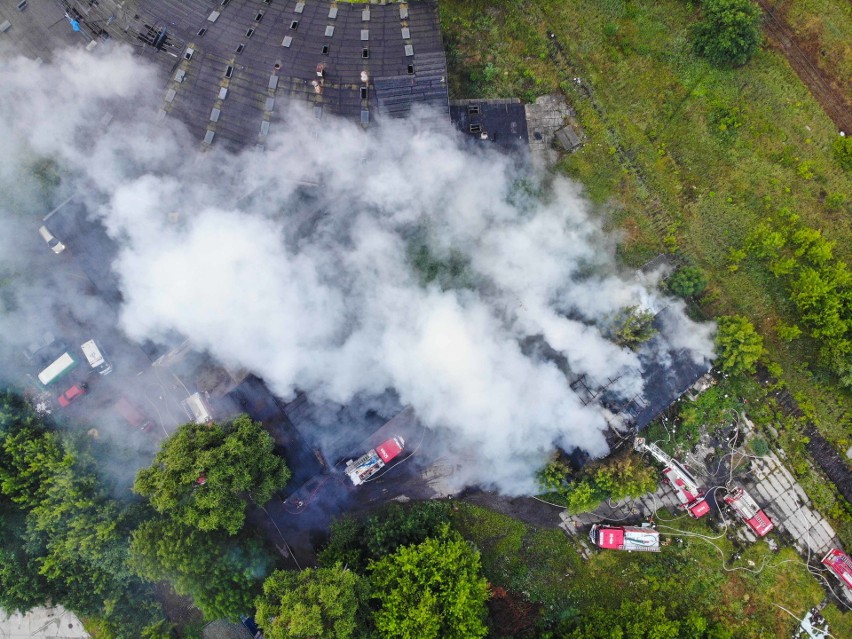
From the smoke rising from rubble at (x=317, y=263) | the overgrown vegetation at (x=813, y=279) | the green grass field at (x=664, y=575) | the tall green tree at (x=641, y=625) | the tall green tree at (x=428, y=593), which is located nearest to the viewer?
the tall green tree at (x=428, y=593)

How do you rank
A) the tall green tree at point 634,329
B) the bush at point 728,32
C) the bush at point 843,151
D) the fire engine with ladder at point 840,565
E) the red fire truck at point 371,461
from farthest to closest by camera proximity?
the bush at point 843,151, the fire engine with ladder at point 840,565, the bush at point 728,32, the red fire truck at point 371,461, the tall green tree at point 634,329

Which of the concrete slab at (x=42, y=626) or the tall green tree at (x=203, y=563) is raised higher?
the concrete slab at (x=42, y=626)

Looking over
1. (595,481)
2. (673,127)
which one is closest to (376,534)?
(595,481)

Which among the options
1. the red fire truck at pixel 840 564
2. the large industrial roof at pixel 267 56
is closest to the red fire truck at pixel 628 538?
the red fire truck at pixel 840 564

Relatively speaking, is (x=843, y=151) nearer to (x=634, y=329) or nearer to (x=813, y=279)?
(x=813, y=279)

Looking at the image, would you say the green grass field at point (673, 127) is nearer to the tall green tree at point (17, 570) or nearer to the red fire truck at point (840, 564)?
the red fire truck at point (840, 564)

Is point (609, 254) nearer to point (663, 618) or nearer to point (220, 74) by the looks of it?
point (663, 618)

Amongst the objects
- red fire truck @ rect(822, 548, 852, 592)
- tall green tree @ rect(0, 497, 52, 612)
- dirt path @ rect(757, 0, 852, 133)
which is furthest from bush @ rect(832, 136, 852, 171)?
tall green tree @ rect(0, 497, 52, 612)
